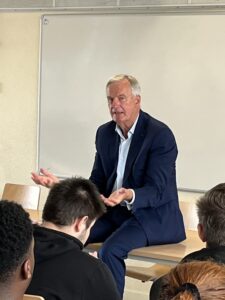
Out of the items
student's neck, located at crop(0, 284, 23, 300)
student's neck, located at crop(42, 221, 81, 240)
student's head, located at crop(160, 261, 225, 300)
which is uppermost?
student's head, located at crop(160, 261, 225, 300)

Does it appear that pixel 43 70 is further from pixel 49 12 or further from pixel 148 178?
pixel 148 178

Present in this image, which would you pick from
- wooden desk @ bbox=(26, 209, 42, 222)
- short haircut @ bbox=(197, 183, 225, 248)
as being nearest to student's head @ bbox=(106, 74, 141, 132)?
wooden desk @ bbox=(26, 209, 42, 222)

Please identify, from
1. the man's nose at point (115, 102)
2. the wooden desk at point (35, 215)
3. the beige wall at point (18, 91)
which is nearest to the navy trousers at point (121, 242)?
the wooden desk at point (35, 215)

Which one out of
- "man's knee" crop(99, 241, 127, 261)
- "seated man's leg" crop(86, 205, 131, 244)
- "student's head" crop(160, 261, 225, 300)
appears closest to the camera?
"student's head" crop(160, 261, 225, 300)

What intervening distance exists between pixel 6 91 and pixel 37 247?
3.45m

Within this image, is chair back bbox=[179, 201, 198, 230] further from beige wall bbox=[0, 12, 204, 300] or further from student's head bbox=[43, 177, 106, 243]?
beige wall bbox=[0, 12, 204, 300]

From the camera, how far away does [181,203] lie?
139 inches

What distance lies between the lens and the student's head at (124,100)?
308cm

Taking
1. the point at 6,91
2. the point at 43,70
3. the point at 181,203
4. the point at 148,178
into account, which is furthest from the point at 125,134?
the point at 6,91

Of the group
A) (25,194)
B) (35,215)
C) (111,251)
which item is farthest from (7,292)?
(25,194)

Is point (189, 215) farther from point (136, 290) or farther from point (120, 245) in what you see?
point (136, 290)

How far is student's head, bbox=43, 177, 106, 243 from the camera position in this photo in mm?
2078

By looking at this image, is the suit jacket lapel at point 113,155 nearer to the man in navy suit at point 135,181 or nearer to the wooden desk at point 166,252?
the man in navy suit at point 135,181

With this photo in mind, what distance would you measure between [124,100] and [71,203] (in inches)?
43.9
